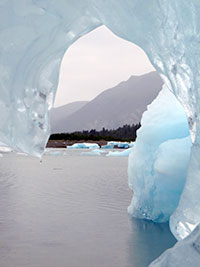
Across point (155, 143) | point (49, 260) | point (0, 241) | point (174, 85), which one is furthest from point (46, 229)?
point (174, 85)

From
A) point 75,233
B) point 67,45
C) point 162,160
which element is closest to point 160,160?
point 162,160

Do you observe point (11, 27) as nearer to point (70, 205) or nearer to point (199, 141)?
point (199, 141)

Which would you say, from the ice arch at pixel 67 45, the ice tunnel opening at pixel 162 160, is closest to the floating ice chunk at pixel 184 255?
the ice arch at pixel 67 45

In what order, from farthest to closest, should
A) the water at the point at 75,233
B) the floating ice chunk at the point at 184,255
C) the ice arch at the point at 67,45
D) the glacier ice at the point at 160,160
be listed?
the glacier ice at the point at 160,160, the water at the point at 75,233, the ice arch at the point at 67,45, the floating ice chunk at the point at 184,255

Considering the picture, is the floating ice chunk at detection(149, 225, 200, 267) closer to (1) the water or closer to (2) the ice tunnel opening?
(1) the water

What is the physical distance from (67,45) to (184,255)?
3.33 metres

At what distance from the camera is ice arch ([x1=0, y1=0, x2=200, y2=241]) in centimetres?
416

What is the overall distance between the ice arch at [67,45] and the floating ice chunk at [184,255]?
0.87 metres

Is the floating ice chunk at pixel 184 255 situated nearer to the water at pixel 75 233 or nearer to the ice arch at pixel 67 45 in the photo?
the ice arch at pixel 67 45

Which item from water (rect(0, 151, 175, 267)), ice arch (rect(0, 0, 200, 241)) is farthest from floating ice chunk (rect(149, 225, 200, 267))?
water (rect(0, 151, 175, 267))

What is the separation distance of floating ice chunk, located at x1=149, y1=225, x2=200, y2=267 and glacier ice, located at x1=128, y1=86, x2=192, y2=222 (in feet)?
9.00

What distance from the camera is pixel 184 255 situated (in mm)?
3137

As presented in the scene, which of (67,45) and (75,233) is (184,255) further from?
(67,45)

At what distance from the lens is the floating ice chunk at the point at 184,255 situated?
10.1 feet
